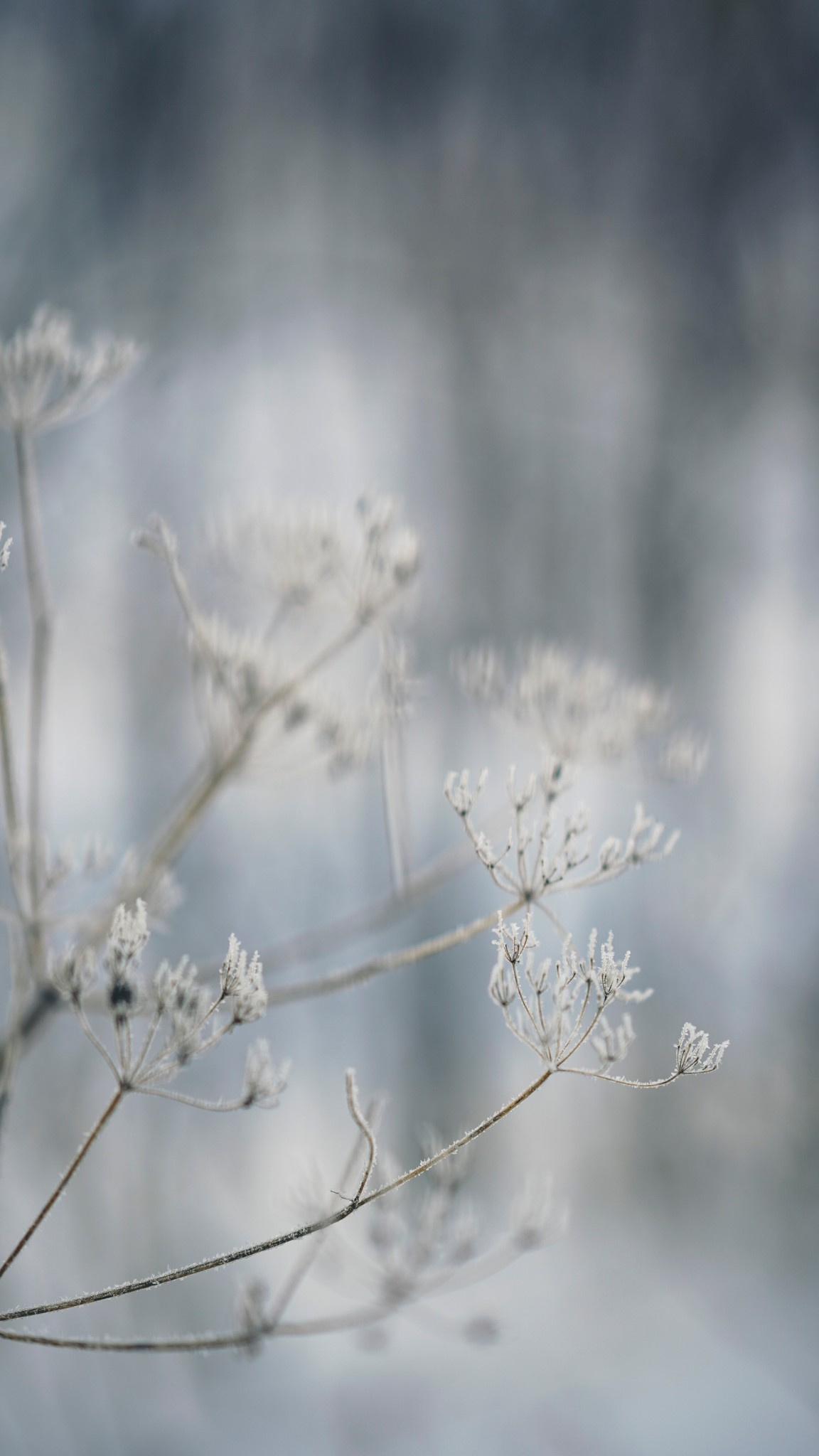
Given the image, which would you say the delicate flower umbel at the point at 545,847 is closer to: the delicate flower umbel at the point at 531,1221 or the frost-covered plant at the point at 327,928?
the frost-covered plant at the point at 327,928

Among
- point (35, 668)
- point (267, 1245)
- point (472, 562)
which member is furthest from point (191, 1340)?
point (472, 562)

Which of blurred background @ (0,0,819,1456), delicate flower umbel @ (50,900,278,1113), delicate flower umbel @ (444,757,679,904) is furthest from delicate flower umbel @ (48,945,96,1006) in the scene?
blurred background @ (0,0,819,1456)

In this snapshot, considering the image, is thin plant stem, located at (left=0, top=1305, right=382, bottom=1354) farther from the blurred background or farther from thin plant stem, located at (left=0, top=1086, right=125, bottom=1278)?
the blurred background

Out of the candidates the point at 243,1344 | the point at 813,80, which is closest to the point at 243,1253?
the point at 243,1344

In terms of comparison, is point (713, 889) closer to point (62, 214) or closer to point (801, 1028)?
point (801, 1028)

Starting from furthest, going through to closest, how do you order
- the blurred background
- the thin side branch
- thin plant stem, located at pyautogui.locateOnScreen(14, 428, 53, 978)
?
the blurred background < thin plant stem, located at pyautogui.locateOnScreen(14, 428, 53, 978) < the thin side branch

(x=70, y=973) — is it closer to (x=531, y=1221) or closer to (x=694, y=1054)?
(x=694, y=1054)

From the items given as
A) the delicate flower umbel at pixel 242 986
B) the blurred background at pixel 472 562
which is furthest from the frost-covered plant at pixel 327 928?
the blurred background at pixel 472 562

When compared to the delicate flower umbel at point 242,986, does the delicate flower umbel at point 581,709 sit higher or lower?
higher

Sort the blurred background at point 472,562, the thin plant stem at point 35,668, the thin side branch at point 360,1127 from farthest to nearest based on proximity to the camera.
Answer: the blurred background at point 472,562 < the thin plant stem at point 35,668 < the thin side branch at point 360,1127
